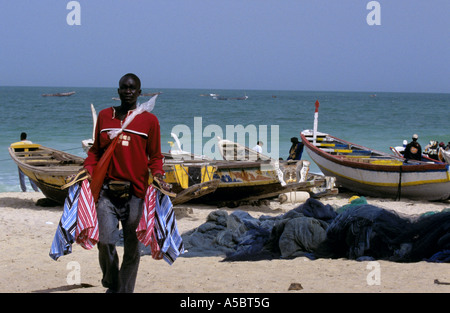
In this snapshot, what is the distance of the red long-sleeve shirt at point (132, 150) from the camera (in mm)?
4828

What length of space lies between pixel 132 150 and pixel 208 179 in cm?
753

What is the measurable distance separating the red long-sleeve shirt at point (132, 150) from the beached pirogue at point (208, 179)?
6975 mm

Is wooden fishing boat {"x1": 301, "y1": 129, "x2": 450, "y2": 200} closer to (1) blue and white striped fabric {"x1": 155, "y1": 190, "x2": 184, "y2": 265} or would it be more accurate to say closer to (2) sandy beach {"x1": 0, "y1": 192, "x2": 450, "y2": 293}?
(2) sandy beach {"x1": 0, "y1": 192, "x2": 450, "y2": 293}

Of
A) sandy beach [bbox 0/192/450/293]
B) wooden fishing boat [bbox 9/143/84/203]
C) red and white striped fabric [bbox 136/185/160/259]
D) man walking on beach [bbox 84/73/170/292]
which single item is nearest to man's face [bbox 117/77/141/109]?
man walking on beach [bbox 84/73/170/292]

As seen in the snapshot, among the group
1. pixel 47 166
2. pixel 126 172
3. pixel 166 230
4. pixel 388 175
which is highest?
pixel 126 172

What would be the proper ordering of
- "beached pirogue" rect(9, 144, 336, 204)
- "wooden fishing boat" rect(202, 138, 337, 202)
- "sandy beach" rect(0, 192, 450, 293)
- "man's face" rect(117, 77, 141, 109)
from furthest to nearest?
"wooden fishing boat" rect(202, 138, 337, 202) < "beached pirogue" rect(9, 144, 336, 204) < "sandy beach" rect(0, 192, 450, 293) < "man's face" rect(117, 77, 141, 109)

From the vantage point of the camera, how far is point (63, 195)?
12938 millimetres

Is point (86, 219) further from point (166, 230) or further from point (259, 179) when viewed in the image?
point (259, 179)

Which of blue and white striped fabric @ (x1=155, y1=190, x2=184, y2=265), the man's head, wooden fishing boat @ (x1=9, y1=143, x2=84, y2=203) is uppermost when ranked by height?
the man's head

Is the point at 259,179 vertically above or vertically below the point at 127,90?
below

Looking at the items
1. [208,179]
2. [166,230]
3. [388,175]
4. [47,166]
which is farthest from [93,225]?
[388,175]

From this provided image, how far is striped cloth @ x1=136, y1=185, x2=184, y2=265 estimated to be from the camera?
482 centimetres

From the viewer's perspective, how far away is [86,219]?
15.4 feet
